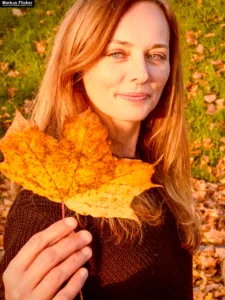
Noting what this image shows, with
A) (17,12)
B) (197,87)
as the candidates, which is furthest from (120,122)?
(17,12)

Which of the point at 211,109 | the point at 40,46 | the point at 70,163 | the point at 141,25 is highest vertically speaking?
the point at 141,25

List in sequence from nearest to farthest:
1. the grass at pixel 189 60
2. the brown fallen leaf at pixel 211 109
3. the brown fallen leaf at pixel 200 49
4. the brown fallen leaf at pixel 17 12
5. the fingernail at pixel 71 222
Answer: the fingernail at pixel 71 222, the grass at pixel 189 60, the brown fallen leaf at pixel 211 109, the brown fallen leaf at pixel 200 49, the brown fallen leaf at pixel 17 12

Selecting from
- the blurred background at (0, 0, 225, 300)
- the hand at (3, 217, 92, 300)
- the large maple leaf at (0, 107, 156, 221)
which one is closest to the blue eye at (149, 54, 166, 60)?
the large maple leaf at (0, 107, 156, 221)

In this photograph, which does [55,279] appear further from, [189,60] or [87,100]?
[189,60]

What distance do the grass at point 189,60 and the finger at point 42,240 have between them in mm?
3408

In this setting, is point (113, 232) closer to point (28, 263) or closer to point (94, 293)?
point (94, 293)

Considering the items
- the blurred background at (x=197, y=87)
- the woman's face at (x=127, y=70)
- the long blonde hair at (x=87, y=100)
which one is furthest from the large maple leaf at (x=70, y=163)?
the blurred background at (x=197, y=87)

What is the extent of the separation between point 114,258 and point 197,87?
4.11 m

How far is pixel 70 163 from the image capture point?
3.10 feet

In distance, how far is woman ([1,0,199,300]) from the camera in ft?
4.47

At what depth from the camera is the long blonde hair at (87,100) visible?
1535 millimetres

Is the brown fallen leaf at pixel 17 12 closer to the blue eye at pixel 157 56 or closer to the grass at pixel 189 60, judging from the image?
the grass at pixel 189 60

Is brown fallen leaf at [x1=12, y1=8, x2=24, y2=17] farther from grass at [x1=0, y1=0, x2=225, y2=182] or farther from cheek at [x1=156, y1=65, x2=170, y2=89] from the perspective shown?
cheek at [x1=156, y1=65, x2=170, y2=89]

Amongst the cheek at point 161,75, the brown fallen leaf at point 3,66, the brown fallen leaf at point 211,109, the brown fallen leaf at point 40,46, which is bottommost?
the brown fallen leaf at point 211,109
